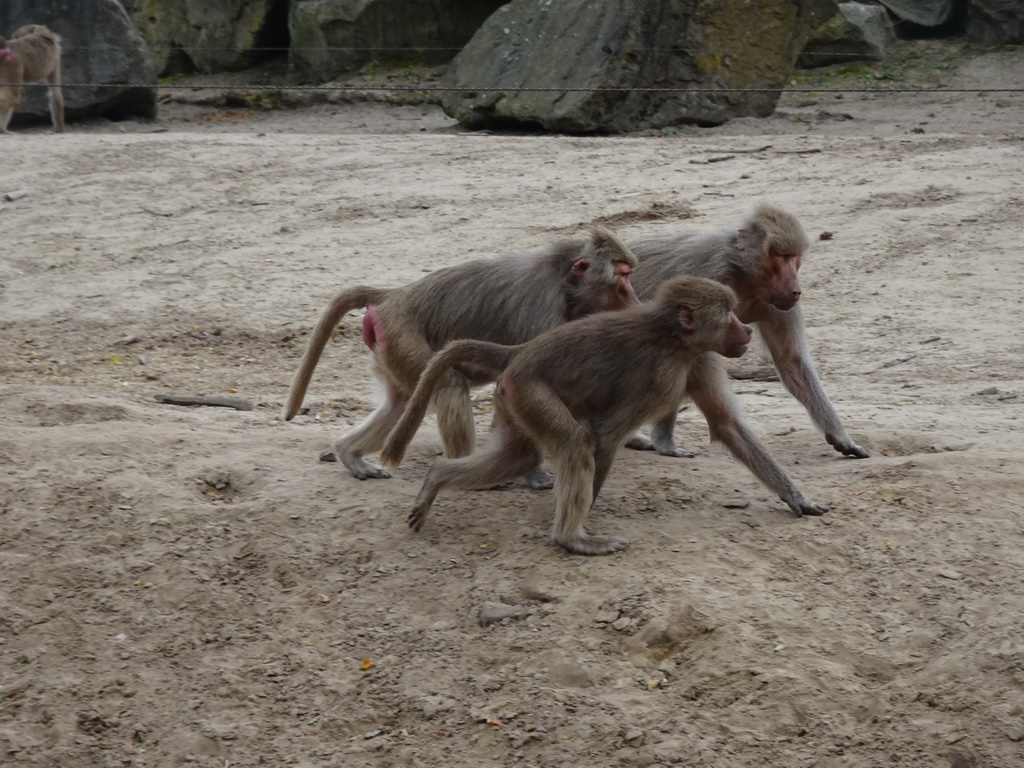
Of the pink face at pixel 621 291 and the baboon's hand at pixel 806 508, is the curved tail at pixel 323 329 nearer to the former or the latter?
the pink face at pixel 621 291

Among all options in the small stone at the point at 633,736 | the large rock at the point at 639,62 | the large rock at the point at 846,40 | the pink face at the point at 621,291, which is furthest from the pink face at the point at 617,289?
the large rock at the point at 846,40

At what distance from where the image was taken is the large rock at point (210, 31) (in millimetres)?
17016

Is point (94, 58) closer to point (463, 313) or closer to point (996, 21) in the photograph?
point (996, 21)

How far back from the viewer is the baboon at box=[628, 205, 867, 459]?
5.04 metres

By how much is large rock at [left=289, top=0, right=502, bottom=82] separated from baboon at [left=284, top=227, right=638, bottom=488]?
38.0ft

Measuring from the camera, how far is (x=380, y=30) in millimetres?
16078

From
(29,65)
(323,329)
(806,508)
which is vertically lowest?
(806,508)

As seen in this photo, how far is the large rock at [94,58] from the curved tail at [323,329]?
1073 cm

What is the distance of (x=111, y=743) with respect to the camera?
3.80 meters

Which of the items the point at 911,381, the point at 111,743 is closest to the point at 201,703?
the point at 111,743

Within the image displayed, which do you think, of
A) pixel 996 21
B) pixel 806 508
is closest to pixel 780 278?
pixel 806 508

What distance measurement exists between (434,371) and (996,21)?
13.7 metres

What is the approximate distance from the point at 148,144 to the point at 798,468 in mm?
8186

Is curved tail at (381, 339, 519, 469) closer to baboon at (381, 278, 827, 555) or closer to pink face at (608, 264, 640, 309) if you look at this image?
baboon at (381, 278, 827, 555)
